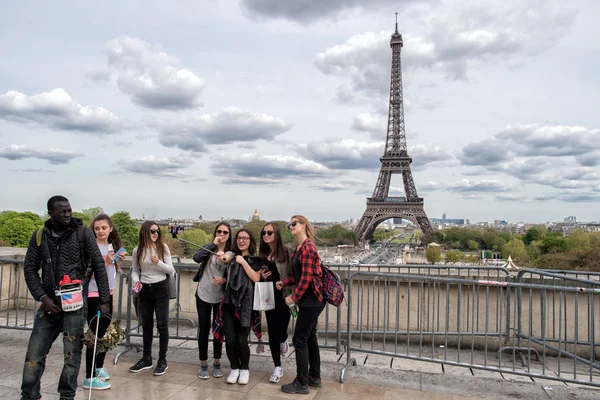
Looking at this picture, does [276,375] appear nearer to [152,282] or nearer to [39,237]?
[152,282]

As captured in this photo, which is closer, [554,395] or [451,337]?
[554,395]

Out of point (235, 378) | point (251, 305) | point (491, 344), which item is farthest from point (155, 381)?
point (491, 344)

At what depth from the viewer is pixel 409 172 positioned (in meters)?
69.6

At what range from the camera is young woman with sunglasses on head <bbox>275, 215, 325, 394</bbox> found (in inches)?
186

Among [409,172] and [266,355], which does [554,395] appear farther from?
[409,172]

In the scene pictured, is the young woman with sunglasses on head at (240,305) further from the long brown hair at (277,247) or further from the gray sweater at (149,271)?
the gray sweater at (149,271)

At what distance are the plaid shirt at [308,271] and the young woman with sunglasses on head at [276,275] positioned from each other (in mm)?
368

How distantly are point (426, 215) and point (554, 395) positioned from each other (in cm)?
6632

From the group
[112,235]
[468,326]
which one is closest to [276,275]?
[112,235]

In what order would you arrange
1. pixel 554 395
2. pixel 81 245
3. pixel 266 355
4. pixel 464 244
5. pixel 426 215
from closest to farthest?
1. pixel 81 245
2. pixel 554 395
3. pixel 266 355
4. pixel 426 215
5. pixel 464 244

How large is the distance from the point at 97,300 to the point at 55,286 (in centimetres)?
60

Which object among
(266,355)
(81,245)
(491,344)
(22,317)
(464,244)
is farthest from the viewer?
(464,244)

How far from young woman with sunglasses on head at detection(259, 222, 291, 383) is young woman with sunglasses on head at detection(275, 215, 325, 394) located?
186mm

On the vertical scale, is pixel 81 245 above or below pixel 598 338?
above
